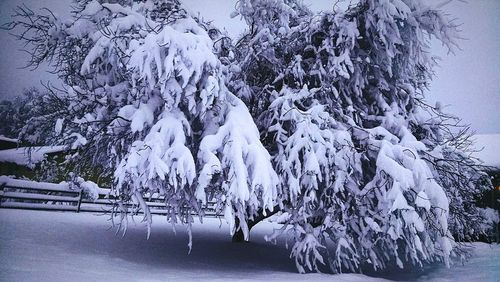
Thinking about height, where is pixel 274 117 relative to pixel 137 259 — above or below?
Answer: above

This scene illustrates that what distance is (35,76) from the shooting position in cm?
473

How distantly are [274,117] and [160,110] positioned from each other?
4.24 feet

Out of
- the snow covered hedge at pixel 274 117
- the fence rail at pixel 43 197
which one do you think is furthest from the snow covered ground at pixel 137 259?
the fence rail at pixel 43 197

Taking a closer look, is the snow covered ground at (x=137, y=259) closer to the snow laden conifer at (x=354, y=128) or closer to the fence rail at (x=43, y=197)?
A: the snow laden conifer at (x=354, y=128)

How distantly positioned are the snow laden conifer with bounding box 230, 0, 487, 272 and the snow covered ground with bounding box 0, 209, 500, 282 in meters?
0.61

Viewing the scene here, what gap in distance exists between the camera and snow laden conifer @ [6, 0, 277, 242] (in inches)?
133

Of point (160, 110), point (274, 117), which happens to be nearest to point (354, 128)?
point (274, 117)

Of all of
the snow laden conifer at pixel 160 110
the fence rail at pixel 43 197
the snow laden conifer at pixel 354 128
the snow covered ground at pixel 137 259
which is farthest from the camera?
the fence rail at pixel 43 197

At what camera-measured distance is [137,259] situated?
4.52 m

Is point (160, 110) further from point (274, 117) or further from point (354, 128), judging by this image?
point (354, 128)

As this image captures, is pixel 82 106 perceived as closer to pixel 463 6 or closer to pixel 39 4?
pixel 39 4

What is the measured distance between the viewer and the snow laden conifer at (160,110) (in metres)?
3.39

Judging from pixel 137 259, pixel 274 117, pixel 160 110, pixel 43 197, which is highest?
pixel 274 117

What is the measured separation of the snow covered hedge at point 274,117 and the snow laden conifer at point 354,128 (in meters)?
0.02
